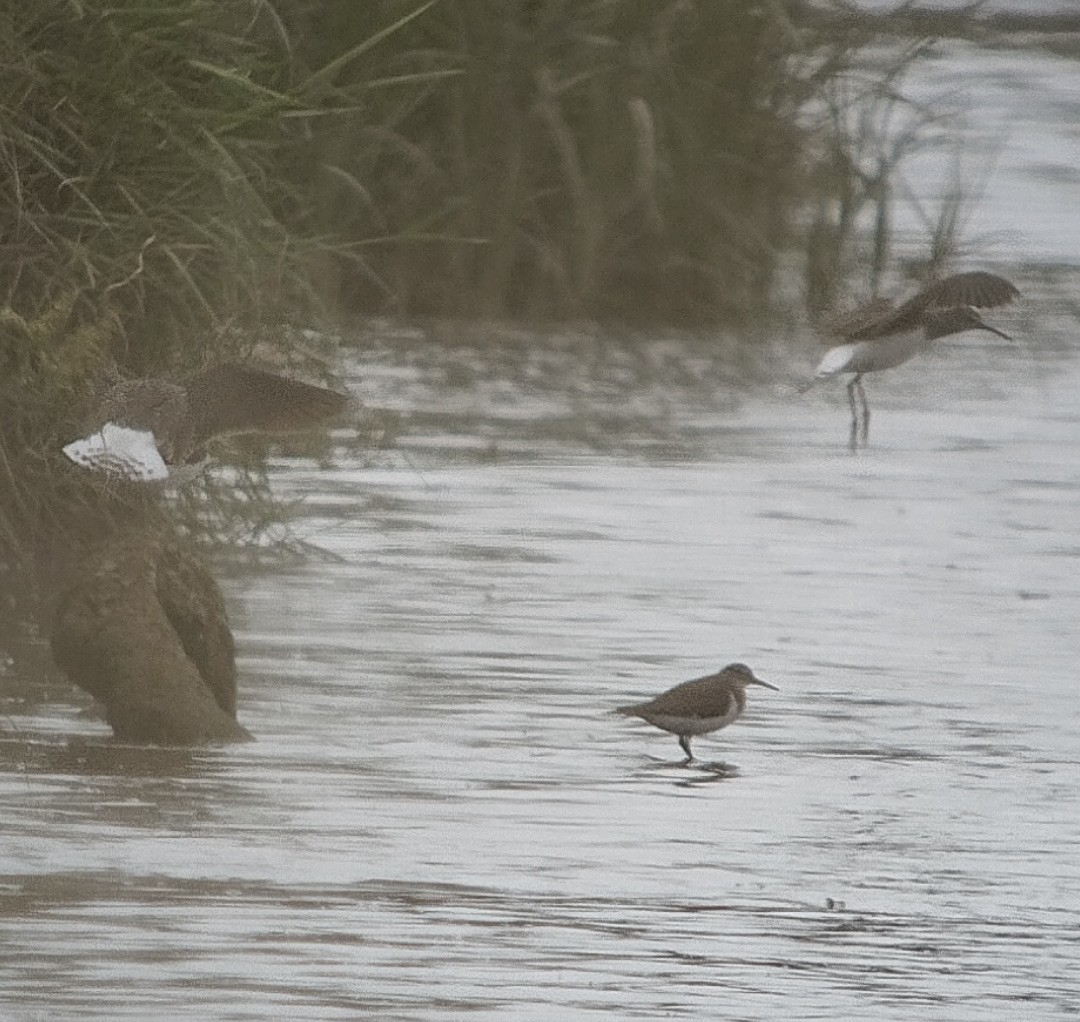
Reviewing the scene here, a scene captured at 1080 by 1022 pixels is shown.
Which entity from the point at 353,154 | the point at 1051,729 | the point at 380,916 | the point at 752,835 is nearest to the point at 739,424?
the point at 353,154

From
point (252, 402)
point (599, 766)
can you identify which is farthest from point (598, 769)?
point (252, 402)

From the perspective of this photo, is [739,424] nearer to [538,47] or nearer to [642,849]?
[538,47]

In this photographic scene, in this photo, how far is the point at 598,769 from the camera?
8.12 meters

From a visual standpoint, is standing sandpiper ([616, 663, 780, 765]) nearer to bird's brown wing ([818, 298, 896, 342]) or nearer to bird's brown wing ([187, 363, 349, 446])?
bird's brown wing ([187, 363, 349, 446])

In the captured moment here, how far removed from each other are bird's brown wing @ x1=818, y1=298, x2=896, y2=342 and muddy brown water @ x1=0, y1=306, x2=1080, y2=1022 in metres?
0.66

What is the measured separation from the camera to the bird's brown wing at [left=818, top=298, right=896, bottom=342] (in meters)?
11.1

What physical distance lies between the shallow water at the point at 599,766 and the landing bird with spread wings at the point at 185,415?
2.10 ft

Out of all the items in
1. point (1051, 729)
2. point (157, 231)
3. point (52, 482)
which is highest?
point (157, 231)

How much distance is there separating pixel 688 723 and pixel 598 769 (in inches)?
10.2

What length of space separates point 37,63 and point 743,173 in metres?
7.10

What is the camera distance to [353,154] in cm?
1369

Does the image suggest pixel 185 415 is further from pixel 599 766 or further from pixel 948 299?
pixel 948 299

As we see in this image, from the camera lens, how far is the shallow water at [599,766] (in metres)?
6.34

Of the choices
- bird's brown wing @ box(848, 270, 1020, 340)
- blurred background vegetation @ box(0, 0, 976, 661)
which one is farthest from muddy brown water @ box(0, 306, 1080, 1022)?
blurred background vegetation @ box(0, 0, 976, 661)
